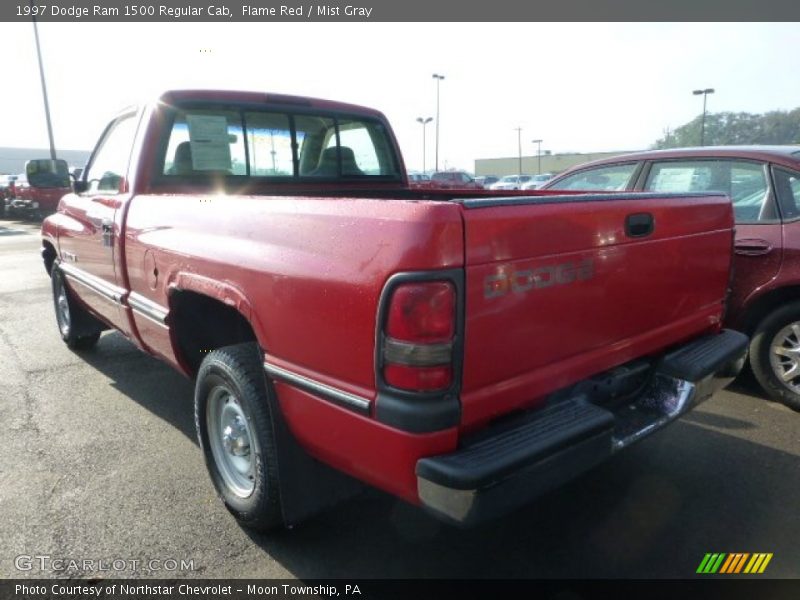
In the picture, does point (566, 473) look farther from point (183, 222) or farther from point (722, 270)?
point (183, 222)

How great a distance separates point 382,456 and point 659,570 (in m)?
1.38

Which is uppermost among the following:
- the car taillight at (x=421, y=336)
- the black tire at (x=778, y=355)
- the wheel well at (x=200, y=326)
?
the car taillight at (x=421, y=336)

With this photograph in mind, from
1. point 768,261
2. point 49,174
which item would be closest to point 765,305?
point 768,261

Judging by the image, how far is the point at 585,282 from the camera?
216cm

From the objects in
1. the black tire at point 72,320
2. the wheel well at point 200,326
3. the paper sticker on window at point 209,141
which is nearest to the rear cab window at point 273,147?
the paper sticker on window at point 209,141

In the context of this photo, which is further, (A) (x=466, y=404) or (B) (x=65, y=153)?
(B) (x=65, y=153)

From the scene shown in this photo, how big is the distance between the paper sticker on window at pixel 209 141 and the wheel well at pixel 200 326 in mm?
1016

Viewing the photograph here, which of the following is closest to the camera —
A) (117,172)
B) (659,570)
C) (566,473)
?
(566,473)

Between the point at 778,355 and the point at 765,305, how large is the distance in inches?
13.7

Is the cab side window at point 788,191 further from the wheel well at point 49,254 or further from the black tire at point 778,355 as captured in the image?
the wheel well at point 49,254

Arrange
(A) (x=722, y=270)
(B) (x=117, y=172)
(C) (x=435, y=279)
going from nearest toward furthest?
(C) (x=435, y=279) < (A) (x=722, y=270) < (B) (x=117, y=172)

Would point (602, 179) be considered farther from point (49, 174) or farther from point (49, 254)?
point (49, 254)

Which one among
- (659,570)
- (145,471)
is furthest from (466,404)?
(145,471)

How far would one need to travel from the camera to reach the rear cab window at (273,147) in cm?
354
